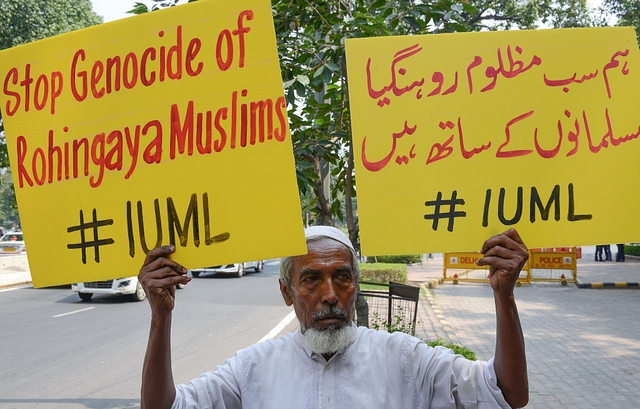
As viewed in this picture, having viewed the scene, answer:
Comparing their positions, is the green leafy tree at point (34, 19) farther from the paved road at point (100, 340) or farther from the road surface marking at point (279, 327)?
the road surface marking at point (279, 327)

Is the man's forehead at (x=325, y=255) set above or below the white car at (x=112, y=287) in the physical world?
above

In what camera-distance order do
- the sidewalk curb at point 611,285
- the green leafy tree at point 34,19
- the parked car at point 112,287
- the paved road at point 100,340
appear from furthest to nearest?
the green leafy tree at point 34,19 < the sidewalk curb at point 611,285 < the parked car at point 112,287 < the paved road at point 100,340

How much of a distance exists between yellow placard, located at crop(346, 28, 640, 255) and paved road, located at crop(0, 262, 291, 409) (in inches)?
205

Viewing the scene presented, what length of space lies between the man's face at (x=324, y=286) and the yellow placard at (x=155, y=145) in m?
0.20

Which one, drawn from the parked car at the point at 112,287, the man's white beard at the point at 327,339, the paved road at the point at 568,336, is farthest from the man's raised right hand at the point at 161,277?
the parked car at the point at 112,287

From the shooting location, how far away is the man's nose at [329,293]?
1.83 meters

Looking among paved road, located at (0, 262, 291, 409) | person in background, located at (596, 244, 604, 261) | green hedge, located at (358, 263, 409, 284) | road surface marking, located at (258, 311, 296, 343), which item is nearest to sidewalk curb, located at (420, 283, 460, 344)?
green hedge, located at (358, 263, 409, 284)

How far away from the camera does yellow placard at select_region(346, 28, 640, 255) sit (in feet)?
5.71

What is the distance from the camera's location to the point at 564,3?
1877 cm

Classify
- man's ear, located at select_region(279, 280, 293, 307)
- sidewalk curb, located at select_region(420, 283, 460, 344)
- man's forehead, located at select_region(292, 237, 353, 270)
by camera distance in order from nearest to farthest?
man's forehead, located at select_region(292, 237, 353, 270)
man's ear, located at select_region(279, 280, 293, 307)
sidewalk curb, located at select_region(420, 283, 460, 344)

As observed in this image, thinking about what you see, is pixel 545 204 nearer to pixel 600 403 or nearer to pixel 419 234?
pixel 419 234

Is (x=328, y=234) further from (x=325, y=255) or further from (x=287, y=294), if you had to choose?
(x=287, y=294)

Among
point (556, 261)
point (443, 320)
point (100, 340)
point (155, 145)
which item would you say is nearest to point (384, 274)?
point (556, 261)

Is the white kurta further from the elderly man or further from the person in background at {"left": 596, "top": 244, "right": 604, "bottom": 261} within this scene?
the person in background at {"left": 596, "top": 244, "right": 604, "bottom": 261}
